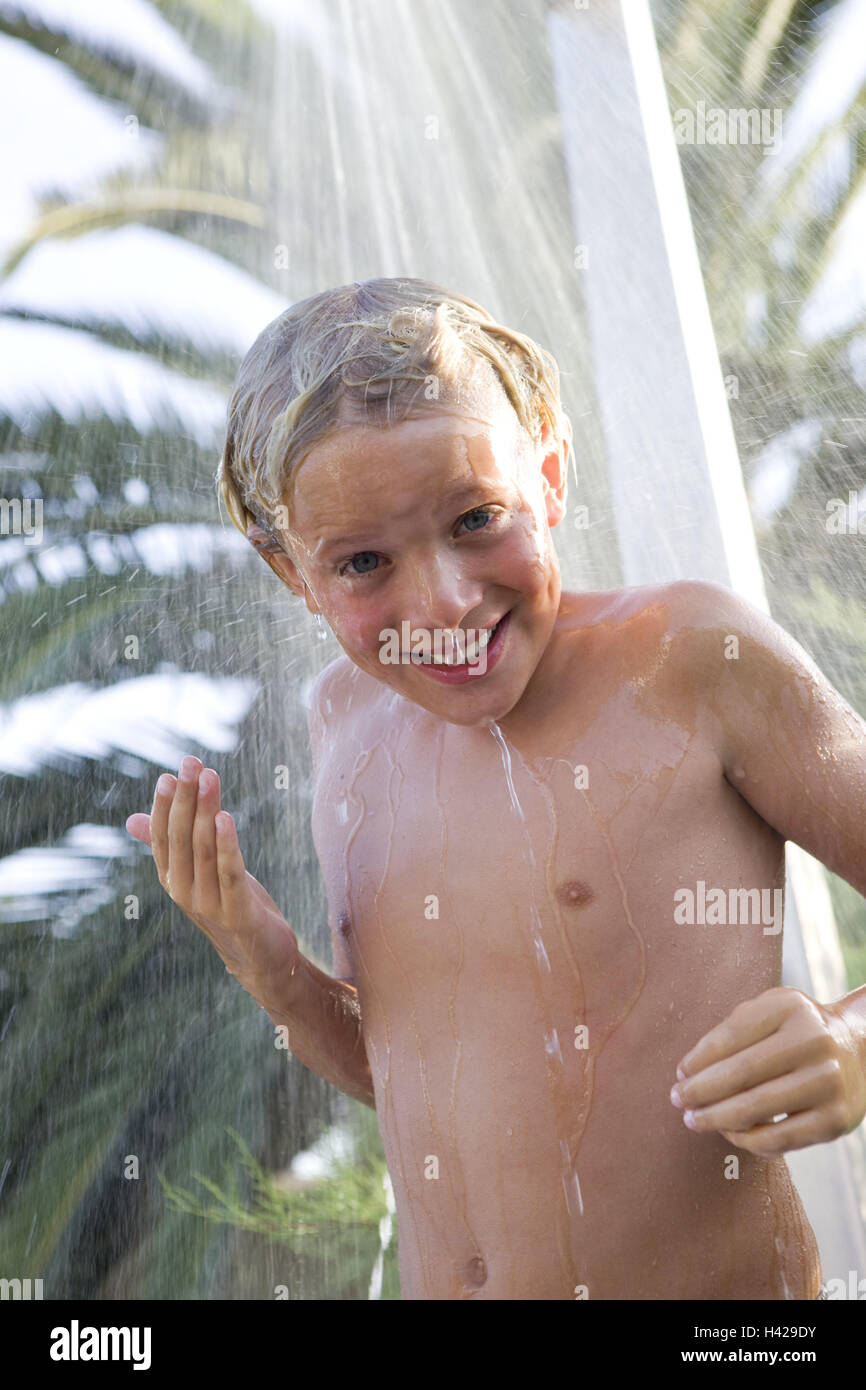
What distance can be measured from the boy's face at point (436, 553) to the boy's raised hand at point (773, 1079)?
0.40 m

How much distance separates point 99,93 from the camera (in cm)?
330

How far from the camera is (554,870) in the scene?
1.35m

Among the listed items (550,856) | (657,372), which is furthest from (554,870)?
(657,372)

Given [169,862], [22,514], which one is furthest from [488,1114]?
[22,514]

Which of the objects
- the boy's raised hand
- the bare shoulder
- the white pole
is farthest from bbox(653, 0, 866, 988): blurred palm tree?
the boy's raised hand

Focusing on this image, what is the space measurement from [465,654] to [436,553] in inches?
4.2

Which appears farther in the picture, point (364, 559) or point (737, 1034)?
point (364, 559)

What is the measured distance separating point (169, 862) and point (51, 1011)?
6.48 feet

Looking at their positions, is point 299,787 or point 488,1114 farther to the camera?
point 299,787

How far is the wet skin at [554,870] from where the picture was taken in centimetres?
126

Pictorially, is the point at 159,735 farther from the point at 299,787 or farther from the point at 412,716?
the point at 412,716

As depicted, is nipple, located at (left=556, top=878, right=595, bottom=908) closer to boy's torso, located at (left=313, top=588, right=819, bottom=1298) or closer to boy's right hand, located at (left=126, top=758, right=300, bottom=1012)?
boy's torso, located at (left=313, top=588, right=819, bottom=1298)

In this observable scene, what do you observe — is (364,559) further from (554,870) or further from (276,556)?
(554,870)

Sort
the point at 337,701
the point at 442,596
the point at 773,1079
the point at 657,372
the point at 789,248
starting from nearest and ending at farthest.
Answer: the point at 773,1079 → the point at 442,596 → the point at 337,701 → the point at 657,372 → the point at 789,248
